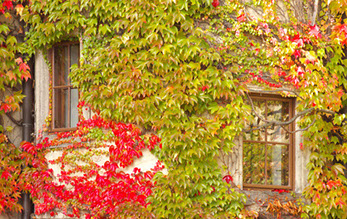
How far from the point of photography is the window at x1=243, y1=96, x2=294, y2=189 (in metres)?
7.71

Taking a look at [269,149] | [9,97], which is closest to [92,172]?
[9,97]

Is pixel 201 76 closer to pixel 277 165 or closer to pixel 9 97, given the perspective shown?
pixel 277 165

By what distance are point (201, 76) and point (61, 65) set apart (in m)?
2.42

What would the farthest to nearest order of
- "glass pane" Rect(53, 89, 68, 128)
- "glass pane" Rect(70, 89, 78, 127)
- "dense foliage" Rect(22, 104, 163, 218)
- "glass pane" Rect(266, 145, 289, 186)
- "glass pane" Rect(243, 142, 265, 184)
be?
"glass pane" Rect(53, 89, 68, 128), "glass pane" Rect(70, 89, 78, 127), "glass pane" Rect(266, 145, 289, 186), "glass pane" Rect(243, 142, 265, 184), "dense foliage" Rect(22, 104, 163, 218)

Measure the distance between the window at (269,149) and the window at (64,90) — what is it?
8.90ft

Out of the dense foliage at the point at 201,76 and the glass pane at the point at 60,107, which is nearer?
the dense foliage at the point at 201,76

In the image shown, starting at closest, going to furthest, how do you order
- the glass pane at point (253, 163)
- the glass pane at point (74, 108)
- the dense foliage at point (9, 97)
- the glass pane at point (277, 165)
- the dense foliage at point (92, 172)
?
1. the dense foliage at point (92, 172)
2. the glass pane at point (253, 163)
3. the glass pane at point (277, 165)
4. the dense foliage at point (9, 97)
5. the glass pane at point (74, 108)

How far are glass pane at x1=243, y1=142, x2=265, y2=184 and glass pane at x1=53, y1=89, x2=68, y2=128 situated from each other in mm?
2830

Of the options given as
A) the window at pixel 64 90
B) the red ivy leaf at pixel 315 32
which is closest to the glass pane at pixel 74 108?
the window at pixel 64 90

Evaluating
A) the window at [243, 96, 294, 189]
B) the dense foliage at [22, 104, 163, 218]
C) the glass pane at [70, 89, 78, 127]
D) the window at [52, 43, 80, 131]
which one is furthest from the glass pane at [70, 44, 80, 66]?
the window at [243, 96, 294, 189]

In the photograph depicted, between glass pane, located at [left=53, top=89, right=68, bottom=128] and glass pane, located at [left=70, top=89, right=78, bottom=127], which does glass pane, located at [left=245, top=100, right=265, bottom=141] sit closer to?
glass pane, located at [left=70, top=89, right=78, bottom=127]

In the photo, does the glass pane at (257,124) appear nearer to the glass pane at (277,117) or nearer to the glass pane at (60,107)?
the glass pane at (277,117)

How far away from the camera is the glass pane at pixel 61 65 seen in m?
8.27

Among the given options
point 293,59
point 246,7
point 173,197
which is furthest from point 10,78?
point 293,59
